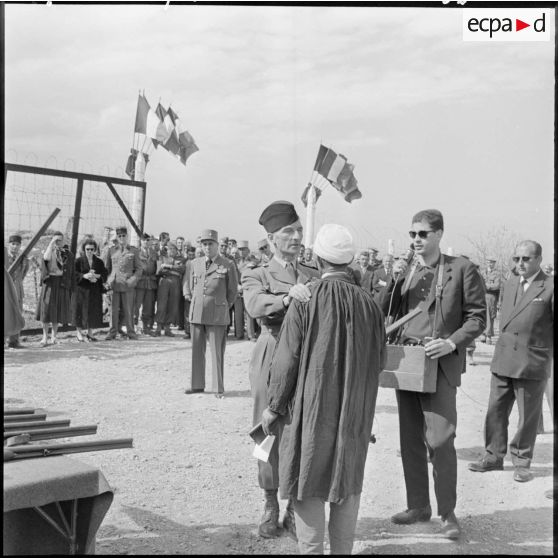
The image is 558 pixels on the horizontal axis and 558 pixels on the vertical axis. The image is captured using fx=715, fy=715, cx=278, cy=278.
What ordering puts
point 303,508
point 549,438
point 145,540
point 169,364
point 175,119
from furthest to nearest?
point 175,119, point 169,364, point 549,438, point 145,540, point 303,508

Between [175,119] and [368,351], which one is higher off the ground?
[175,119]

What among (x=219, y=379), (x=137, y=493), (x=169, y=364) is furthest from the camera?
(x=169, y=364)

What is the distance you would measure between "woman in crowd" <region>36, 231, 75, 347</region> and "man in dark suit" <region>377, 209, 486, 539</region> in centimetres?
813

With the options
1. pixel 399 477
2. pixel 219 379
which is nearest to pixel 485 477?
pixel 399 477

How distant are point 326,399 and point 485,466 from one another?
2920mm

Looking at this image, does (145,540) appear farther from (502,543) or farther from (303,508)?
(502,543)

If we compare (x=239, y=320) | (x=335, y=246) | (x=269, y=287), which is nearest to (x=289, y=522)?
(x=269, y=287)

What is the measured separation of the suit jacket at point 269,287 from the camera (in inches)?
170

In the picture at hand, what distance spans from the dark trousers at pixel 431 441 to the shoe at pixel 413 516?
31mm

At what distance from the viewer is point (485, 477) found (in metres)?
5.61

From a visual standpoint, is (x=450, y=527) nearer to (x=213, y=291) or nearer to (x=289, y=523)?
(x=289, y=523)

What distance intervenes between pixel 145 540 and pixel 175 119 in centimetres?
1168

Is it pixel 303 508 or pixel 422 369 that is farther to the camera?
pixel 422 369

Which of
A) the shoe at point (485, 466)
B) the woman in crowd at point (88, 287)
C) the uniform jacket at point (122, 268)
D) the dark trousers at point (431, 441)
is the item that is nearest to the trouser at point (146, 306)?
the uniform jacket at point (122, 268)
